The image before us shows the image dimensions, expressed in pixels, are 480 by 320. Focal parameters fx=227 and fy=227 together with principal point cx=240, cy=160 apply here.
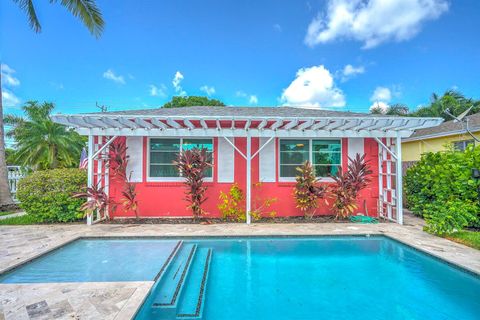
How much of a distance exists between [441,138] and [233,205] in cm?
1108

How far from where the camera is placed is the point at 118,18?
11.2 m

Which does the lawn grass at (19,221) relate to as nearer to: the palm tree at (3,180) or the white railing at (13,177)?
the palm tree at (3,180)

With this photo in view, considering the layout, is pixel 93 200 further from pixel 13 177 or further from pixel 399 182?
pixel 399 182

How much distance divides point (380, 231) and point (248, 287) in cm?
433

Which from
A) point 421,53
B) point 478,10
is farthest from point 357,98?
point 478,10

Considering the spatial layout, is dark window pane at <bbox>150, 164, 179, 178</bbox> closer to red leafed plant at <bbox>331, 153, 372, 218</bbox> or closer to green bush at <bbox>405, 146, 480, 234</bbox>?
red leafed plant at <bbox>331, 153, 372, 218</bbox>

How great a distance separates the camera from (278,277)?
13.6ft

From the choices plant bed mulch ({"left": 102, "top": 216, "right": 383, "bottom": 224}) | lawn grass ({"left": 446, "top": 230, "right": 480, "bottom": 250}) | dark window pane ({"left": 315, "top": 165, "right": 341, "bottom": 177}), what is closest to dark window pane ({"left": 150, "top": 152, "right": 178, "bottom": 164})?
plant bed mulch ({"left": 102, "top": 216, "right": 383, "bottom": 224})

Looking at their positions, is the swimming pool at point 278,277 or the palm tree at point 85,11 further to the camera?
the palm tree at point 85,11

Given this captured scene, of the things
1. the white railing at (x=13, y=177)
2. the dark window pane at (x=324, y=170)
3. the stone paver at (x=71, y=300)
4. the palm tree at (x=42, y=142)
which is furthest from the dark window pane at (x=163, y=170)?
the palm tree at (x=42, y=142)

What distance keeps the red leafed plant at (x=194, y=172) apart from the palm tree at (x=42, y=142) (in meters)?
10.4

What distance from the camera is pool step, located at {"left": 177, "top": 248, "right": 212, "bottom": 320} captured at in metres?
3.00

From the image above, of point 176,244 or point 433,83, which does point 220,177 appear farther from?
point 433,83

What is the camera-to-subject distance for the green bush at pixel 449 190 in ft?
18.0
